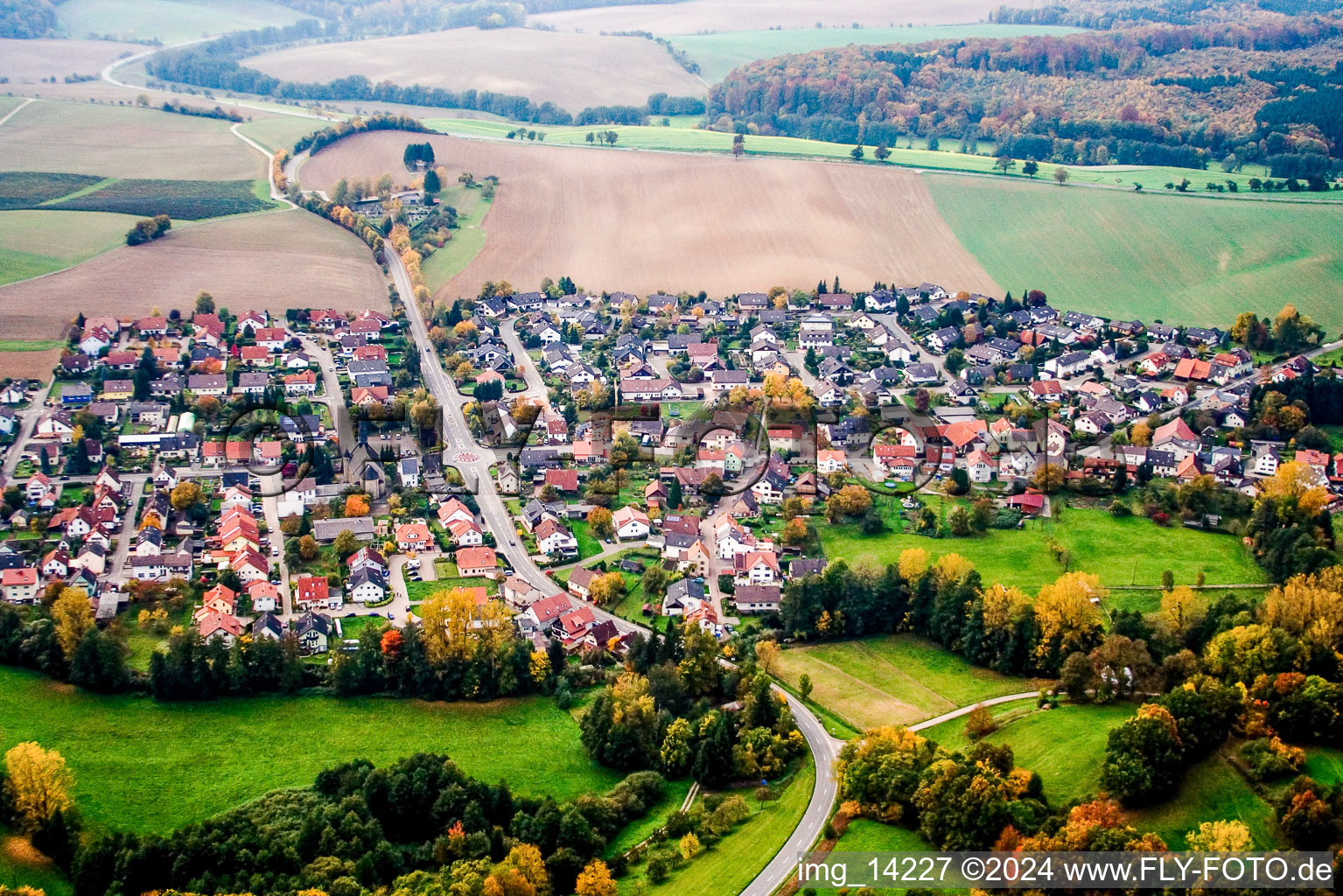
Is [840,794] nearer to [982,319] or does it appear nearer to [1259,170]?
[982,319]

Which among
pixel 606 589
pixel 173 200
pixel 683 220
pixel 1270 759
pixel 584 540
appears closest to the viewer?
pixel 1270 759

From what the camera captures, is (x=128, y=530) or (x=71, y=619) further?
(x=128, y=530)

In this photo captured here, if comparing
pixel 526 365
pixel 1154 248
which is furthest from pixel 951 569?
pixel 1154 248

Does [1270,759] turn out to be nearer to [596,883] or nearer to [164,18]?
[596,883]

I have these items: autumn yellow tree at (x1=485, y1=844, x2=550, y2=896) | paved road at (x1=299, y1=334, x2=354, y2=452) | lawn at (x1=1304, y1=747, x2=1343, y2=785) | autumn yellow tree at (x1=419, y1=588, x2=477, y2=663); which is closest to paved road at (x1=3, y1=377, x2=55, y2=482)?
paved road at (x1=299, y1=334, x2=354, y2=452)

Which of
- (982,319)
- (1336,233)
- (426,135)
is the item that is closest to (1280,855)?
(982,319)

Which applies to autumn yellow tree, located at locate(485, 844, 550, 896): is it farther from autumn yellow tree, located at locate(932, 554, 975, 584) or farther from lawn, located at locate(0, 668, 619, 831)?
autumn yellow tree, located at locate(932, 554, 975, 584)

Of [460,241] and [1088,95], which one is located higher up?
Result: [1088,95]
